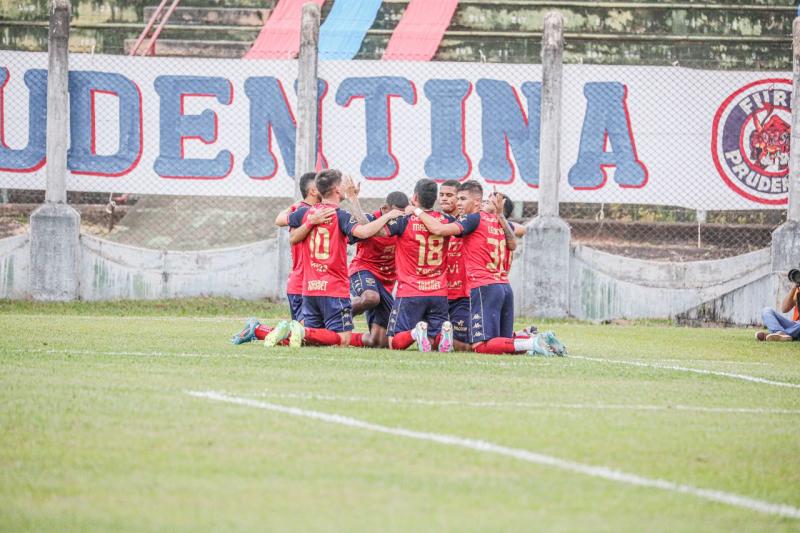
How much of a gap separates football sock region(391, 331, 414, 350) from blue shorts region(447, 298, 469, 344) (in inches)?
27.5

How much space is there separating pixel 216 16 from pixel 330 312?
14.0 meters

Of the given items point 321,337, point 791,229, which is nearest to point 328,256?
point 321,337

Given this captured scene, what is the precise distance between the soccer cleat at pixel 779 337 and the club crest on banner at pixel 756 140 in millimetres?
4740

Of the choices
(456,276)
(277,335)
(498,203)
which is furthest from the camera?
(456,276)

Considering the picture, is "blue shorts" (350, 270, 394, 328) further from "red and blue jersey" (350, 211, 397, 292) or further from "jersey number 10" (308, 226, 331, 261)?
"jersey number 10" (308, 226, 331, 261)

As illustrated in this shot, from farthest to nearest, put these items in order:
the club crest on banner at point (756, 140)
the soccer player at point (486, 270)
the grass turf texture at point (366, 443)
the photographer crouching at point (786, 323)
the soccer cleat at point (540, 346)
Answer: the club crest on banner at point (756, 140), the photographer crouching at point (786, 323), the soccer player at point (486, 270), the soccer cleat at point (540, 346), the grass turf texture at point (366, 443)

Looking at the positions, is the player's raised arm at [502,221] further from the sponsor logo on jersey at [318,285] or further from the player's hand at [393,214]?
the sponsor logo on jersey at [318,285]

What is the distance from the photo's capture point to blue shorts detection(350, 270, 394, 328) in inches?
516

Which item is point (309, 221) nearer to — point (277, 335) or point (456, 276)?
point (277, 335)

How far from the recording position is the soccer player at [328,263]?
39.9 ft

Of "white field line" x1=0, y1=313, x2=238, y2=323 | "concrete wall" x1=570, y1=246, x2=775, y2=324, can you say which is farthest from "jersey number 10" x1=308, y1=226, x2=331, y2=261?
"concrete wall" x1=570, y1=246, x2=775, y2=324

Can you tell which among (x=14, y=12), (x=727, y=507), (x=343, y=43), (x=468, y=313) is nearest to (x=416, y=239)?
(x=468, y=313)

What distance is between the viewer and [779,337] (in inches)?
598

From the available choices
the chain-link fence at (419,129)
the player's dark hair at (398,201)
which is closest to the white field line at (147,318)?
the chain-link fence at (419,129)
